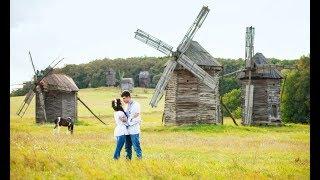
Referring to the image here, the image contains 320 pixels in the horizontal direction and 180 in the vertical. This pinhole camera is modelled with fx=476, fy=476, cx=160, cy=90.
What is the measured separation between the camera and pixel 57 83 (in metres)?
40.2

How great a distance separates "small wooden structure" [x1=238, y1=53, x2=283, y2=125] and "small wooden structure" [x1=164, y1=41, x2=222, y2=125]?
26.0 ft

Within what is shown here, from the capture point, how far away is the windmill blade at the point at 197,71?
31500 mm

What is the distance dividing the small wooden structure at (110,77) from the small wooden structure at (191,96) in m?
61.9

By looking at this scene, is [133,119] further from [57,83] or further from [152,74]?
[152,74]

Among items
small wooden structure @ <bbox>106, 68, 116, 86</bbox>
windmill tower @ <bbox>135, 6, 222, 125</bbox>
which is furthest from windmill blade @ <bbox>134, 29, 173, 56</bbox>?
small wooden structure @ <bbox>106, 68, 116, 86</bbox>

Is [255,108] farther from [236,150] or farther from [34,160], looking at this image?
[34,160]

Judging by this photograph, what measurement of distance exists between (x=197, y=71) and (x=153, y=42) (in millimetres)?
3528

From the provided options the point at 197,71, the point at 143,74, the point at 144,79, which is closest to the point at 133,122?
the point at 197,71

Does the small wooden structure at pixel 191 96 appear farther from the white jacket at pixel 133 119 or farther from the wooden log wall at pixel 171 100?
the white jacket at pixel 133 119

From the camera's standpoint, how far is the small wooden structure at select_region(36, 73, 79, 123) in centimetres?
3994

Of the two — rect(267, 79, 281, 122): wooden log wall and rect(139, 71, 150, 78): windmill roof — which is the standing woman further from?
rect(139, 71, 150, 78): windmill roof

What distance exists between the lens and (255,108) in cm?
4172

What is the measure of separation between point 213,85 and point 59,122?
416 inches
